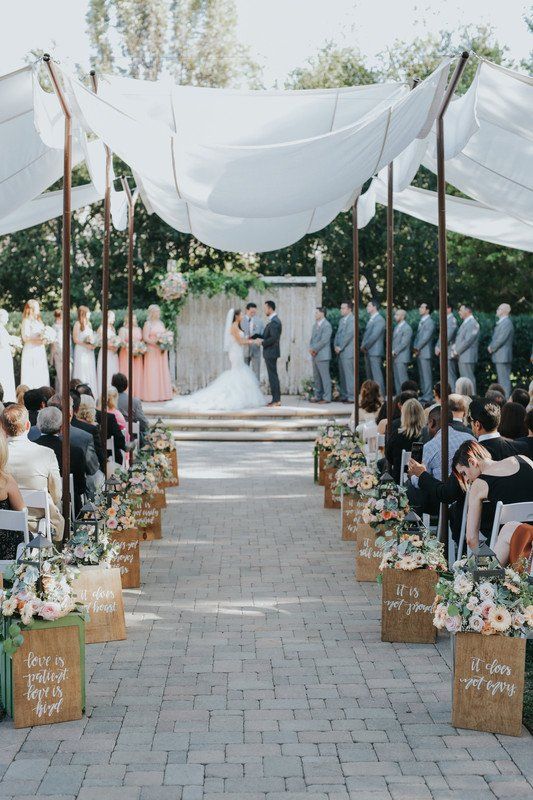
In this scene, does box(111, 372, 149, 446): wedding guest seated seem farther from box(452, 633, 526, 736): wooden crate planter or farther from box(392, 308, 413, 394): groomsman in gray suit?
box(392, 308, 413, 394): groomsman in gray suit

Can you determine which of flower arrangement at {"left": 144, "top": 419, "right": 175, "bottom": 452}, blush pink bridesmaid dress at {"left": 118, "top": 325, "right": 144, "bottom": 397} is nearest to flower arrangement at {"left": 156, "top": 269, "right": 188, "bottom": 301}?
blush pink bridesmaid dress at {"left": 118, "top": 325, "right": 144, "bottom": 397}

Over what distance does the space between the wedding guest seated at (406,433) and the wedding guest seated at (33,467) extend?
3.08 metres

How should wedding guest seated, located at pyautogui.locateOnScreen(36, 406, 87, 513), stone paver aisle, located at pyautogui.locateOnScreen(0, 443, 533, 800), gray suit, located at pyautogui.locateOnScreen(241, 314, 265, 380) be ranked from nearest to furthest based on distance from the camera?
stone paver aisle, located at pyautogui.locateOnScreen(0, 443, 533, 800), wedding guest seated, located at pyautogui.locateOnScreen(36, 406, 87, 513), gray suit, located at pyautogui.locateOnScreen(241, 314, 265, 380)

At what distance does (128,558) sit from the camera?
25.2ft

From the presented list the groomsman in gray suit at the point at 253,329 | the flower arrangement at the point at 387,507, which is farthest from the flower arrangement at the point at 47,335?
the flower arrangement at the point at 387,507

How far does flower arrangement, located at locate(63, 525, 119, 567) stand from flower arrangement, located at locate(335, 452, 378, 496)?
2521 millimetres

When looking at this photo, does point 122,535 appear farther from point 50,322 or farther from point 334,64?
point 334,64

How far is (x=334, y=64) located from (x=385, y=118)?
3032cm

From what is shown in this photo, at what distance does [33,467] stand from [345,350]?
14143mm

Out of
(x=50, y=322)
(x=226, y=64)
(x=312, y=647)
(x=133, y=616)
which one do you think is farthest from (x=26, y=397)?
(x=226, y=64)

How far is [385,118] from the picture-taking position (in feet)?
20.2

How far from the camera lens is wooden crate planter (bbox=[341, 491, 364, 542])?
30.2 feet

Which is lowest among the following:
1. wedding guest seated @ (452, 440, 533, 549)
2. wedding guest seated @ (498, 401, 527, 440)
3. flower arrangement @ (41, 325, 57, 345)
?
wedding guest seated @ (452, 440, 533, 549)

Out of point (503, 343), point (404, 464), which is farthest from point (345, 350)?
point (404, 464)
